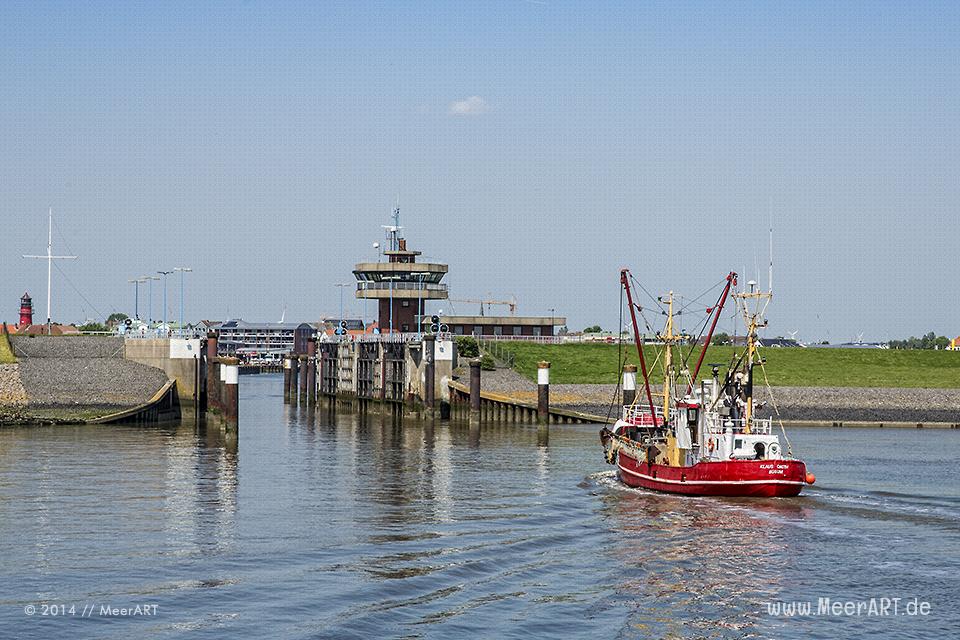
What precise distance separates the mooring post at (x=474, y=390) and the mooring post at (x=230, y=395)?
20.9 m

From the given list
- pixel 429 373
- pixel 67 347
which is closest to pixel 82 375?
pixel 67 347

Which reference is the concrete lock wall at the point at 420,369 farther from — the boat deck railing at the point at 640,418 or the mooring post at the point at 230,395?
the boat deck railing at the point at 640,418

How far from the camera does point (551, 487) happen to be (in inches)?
2224

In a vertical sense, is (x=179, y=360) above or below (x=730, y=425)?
above

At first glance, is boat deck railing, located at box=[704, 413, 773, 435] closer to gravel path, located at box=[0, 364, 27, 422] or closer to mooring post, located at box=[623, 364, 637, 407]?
mooring post, located at box=[623, 364, 637, 407]

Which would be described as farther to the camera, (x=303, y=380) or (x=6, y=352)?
(x=303, y=380)

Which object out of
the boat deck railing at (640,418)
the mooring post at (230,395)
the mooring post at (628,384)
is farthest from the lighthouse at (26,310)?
the boat deck railing at (640,418)

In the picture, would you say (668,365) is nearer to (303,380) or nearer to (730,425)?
(730,425)

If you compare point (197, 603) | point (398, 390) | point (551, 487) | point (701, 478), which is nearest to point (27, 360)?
point (398, 390)

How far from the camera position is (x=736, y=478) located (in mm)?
53312

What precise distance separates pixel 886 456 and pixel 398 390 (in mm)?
49426

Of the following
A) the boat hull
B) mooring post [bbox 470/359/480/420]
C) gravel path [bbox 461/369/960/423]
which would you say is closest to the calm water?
the boat hull

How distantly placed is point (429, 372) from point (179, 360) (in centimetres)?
2043

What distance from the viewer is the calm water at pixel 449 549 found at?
104ft
